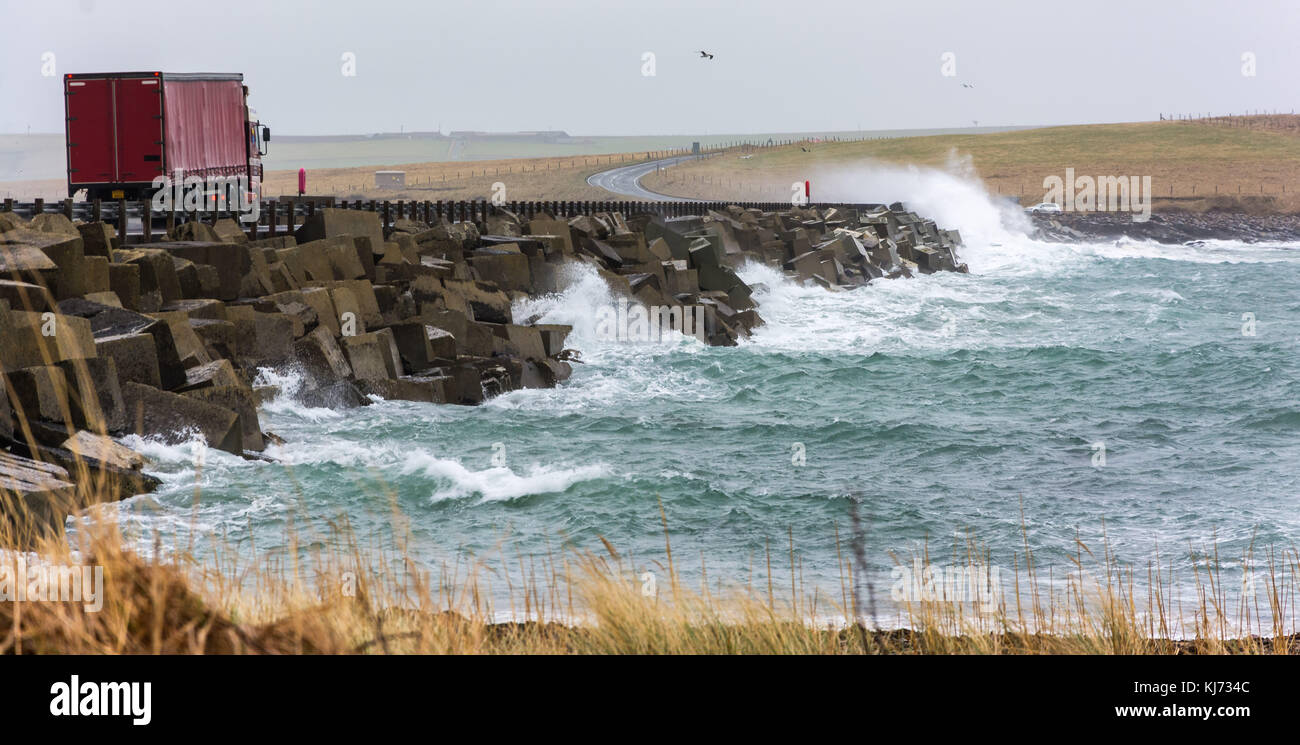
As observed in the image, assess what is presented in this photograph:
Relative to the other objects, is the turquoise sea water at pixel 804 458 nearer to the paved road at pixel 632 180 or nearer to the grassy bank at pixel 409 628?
the grassy bank at pixel 409 628

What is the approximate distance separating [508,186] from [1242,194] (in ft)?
189

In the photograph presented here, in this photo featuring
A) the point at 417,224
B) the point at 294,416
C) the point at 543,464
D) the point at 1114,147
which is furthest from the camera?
the point at 1114,147

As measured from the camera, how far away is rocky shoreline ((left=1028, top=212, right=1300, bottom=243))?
264ft

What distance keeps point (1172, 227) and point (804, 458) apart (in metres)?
77.4

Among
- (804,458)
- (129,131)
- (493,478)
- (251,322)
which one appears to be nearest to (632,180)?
(129,131)

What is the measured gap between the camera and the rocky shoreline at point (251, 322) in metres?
11.4

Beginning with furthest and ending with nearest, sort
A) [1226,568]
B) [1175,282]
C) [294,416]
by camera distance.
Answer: [1175,282] → [294,416] → [1226,568]

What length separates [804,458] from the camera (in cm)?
1580

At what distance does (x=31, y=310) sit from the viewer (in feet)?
41.3

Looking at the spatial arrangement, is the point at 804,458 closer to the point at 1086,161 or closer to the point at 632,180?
the point at 632,180

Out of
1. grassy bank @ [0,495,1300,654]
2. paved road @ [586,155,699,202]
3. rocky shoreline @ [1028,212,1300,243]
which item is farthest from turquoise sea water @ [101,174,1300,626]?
rocky shoreline @ [1028,212,1300,243]

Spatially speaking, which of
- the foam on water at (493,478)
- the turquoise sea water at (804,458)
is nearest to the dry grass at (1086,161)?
the turquoise sea water at (804,458)
